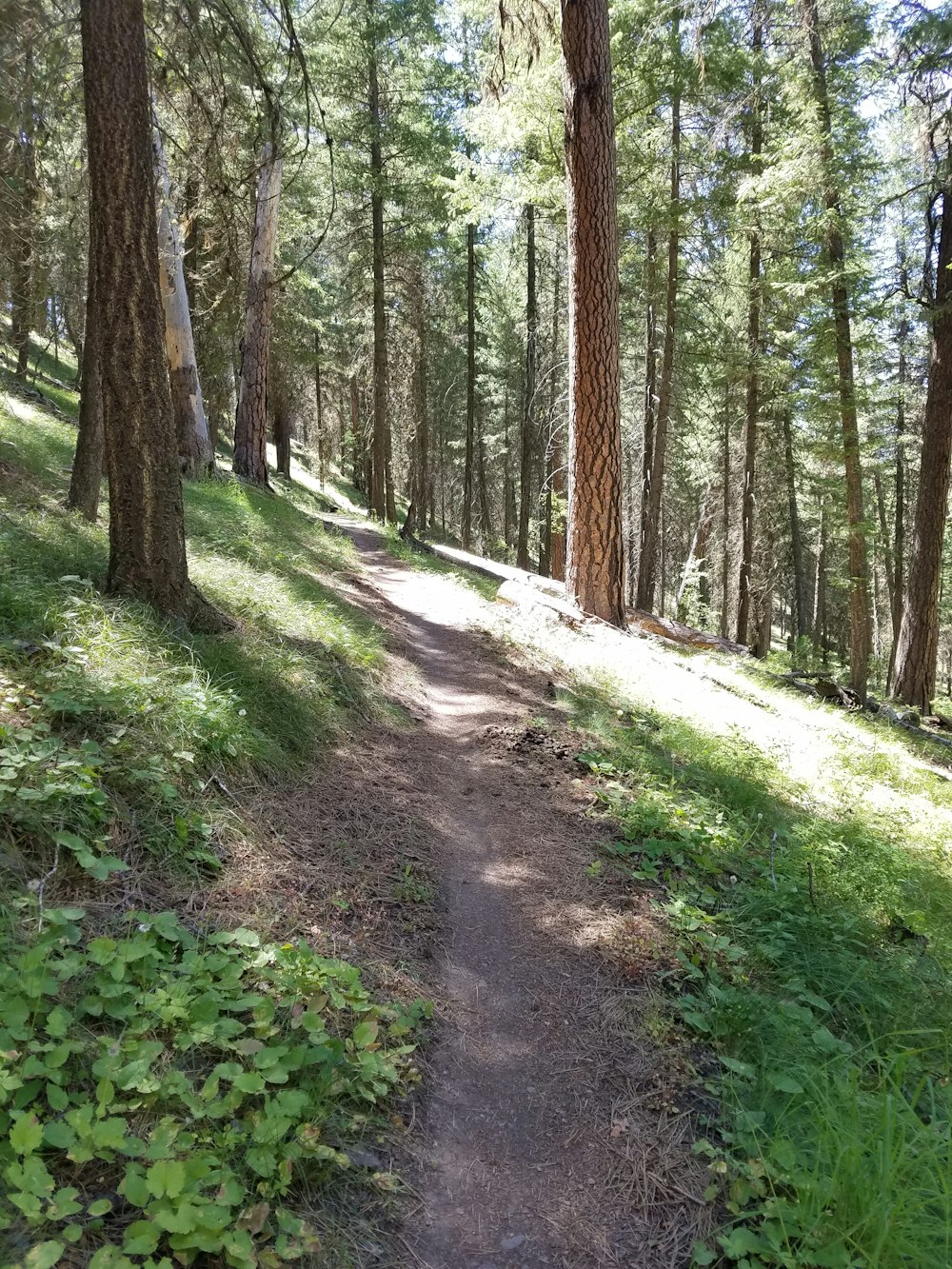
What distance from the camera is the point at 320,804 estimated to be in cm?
396

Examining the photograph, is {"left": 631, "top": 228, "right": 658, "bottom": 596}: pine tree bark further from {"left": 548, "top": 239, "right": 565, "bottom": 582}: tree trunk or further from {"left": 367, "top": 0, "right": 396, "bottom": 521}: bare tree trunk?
{"left": 367, "top": 0, "right": 396, "bottom": 521}: bare tree trunk

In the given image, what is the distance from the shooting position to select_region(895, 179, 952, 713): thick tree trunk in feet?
34.0

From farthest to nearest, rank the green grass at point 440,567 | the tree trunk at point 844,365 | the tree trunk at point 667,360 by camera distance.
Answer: the tree trunk at point 667,360 < the green grass at point 440,567 < the tree trunk at point 844,365

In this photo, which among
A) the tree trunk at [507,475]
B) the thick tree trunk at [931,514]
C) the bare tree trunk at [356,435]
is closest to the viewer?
the thick tree trunk at [931,514]

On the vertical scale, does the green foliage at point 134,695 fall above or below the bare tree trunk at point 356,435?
below

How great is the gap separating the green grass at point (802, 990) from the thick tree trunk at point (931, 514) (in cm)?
694

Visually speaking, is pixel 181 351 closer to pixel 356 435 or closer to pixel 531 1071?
pixel 531 1071

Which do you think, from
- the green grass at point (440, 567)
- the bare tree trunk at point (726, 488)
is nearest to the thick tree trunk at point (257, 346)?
the green grass at point (440, 567)

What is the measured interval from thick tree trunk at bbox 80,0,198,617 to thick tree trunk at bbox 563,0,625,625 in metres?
5.05

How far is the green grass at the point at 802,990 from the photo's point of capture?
188cm

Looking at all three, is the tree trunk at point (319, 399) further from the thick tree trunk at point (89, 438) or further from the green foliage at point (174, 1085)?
the green foliage at point (174, 1085)

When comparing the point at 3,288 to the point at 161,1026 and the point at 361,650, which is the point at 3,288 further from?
the point at 161,1026

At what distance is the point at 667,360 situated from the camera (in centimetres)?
1456

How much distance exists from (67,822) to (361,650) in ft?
12.2
